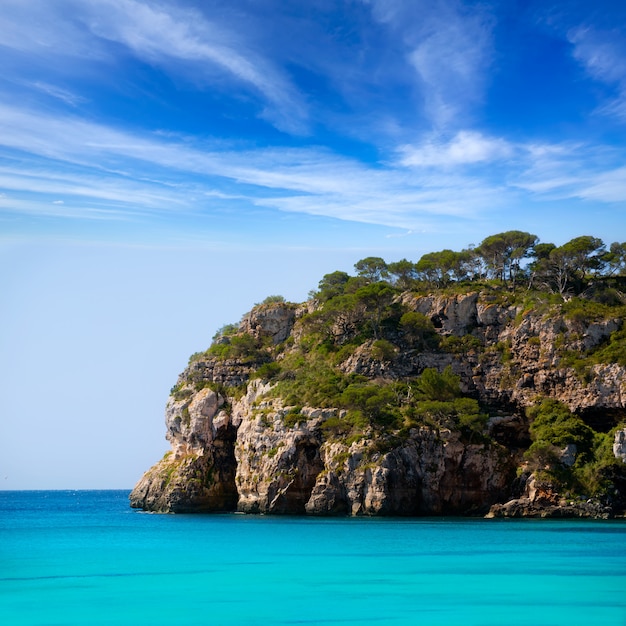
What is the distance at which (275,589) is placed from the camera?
29.2m

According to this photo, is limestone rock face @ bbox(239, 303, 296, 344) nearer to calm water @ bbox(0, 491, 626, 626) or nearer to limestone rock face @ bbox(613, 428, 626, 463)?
limestone rock face @ bbox(613, 428, 626, 463)

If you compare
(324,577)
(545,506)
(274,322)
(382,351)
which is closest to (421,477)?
(545,506)

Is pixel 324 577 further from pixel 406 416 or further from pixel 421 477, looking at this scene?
pixel 406 416

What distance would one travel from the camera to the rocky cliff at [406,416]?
219ft

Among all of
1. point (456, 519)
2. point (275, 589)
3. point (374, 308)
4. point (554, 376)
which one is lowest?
point (456, 519)

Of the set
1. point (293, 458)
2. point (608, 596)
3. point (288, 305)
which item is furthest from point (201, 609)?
point (288, 305)

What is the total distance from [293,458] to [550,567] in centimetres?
3984

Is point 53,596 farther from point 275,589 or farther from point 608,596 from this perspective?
point 608,596

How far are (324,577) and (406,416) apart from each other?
133 ft

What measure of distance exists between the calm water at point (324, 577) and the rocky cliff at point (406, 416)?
1201 cm

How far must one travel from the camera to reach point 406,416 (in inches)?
2815

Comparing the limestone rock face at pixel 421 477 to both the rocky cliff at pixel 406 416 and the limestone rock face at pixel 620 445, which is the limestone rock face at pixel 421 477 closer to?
the rocky cliff at pixel 406 416

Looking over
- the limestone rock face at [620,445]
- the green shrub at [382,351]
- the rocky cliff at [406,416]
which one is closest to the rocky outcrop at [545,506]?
the rocky cliff at [406,416]

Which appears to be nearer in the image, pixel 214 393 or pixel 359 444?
pixel 359 444
